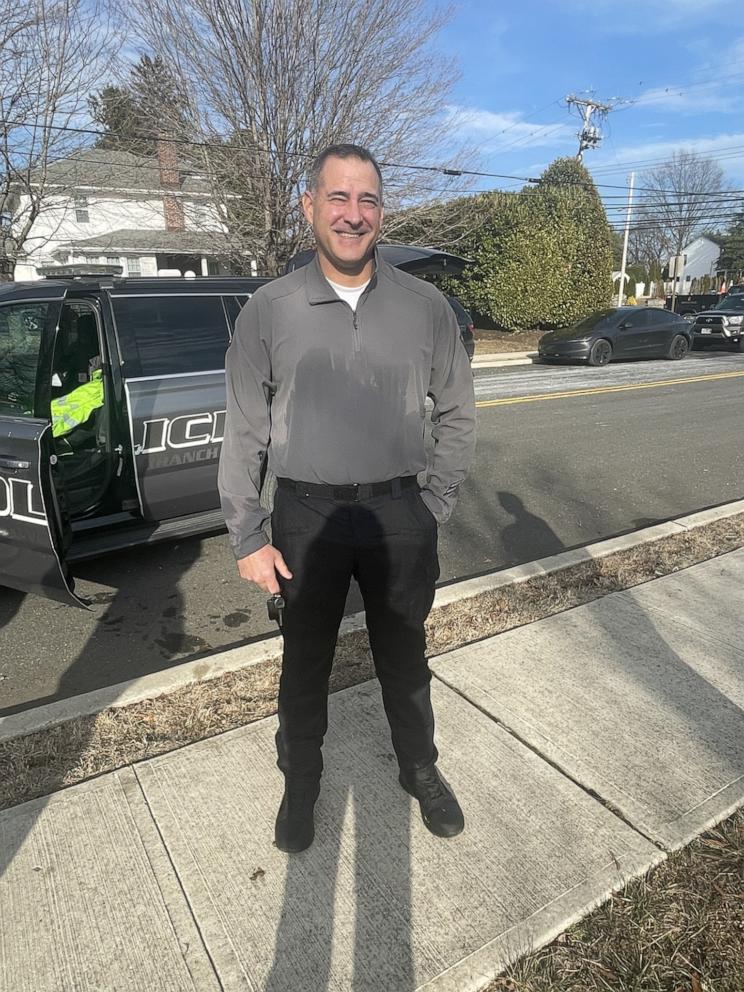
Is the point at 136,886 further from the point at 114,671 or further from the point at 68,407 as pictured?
the point at 68,407

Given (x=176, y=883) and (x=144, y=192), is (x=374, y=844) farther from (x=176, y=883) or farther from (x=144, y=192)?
(x=144, y=192)

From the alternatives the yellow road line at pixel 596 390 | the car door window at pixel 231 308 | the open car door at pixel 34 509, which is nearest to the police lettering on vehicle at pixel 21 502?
the open car door at pixel 34 509

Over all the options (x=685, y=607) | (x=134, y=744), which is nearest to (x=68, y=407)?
(x=134, y=744)

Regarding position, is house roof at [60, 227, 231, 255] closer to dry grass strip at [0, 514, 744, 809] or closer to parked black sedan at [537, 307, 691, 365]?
parked black sedan at [537, 307, 691, 365]

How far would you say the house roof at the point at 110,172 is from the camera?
15808 mm

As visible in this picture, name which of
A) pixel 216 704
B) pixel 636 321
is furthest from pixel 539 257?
pixel 216 704

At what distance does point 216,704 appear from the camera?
9.37 feet

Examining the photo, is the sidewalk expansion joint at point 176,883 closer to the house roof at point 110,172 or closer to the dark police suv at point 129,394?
the dark police suv at point 129,394

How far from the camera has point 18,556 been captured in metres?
3.24

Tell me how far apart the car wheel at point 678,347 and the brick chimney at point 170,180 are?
12573 mm

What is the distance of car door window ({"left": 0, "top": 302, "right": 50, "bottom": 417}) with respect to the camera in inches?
152

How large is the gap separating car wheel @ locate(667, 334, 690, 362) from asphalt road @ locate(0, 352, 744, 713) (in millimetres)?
7320

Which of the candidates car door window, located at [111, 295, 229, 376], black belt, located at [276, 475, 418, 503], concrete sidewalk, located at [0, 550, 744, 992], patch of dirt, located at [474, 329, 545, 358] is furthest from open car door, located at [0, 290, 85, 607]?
patch of dirt, located at [474, 329, 545, 358]

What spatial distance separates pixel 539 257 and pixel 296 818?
836 inches
